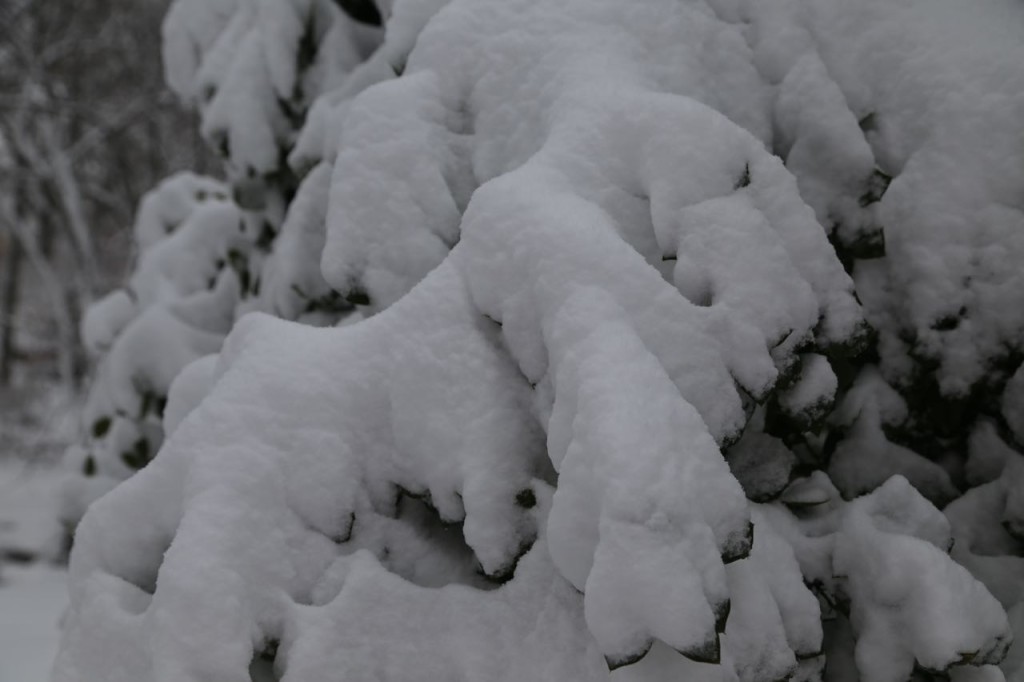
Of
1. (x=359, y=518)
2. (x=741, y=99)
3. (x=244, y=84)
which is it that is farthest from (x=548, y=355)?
(x=244, y=84)

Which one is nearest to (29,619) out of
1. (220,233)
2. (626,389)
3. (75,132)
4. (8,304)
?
(220,233)

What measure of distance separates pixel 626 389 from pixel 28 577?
25.0 ft

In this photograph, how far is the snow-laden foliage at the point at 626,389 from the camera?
3.71ft

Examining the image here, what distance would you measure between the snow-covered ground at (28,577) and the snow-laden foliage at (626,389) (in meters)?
2.73

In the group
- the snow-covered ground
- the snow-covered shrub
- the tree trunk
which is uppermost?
the snow-covered shrub

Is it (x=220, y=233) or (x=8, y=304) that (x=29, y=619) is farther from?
(x=8, y=304)

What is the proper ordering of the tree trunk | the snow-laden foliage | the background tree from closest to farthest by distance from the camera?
1. the snow-laden foliage
2. the background tree
3. the tree trunk

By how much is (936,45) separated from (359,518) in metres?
1.38

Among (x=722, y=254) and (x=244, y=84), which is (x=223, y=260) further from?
(x=722, y=254)

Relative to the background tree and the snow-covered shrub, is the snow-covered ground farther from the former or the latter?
the background tree

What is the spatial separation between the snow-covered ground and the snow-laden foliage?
273cm

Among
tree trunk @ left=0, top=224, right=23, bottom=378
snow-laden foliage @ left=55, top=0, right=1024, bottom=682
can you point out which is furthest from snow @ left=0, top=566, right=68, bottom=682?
tree trunk @ left=0, top=224, right=23, bottom=378

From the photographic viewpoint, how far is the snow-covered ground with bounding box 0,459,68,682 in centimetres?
456

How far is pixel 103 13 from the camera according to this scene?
10.6m
